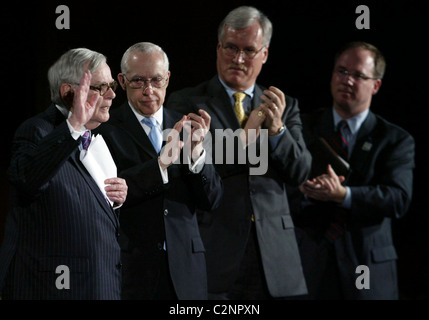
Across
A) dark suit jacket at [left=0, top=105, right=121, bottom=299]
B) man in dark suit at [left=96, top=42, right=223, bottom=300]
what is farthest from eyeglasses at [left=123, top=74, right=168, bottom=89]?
dark suit jacket at [left=0, top=105, right=121, bottom=299]

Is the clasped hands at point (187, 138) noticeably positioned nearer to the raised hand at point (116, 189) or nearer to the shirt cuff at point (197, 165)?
the shirt cuff at point (197, 165)

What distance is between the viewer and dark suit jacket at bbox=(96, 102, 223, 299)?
2.80 metres

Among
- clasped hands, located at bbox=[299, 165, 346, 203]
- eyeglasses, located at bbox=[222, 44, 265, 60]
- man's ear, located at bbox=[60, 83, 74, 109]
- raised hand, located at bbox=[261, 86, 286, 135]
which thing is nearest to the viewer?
man's ear, located at bbox=[60, 83, 74, 109]

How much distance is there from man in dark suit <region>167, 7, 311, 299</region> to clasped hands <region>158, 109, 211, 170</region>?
1.12 feet

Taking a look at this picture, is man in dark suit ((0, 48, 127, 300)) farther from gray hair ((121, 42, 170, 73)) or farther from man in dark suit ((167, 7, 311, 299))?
man in dark suit ((167, 7, 311, 299))

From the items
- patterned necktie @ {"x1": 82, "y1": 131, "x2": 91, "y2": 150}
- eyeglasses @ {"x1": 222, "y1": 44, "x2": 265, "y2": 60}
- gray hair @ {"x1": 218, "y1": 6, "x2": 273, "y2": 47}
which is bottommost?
patterned necktie @ {"x1": 82, "y1": 131, "x2": 91, "y2": 150}

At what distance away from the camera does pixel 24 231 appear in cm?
235

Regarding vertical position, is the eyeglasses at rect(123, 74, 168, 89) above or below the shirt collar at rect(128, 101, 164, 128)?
above

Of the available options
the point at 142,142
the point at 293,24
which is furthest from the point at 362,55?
the point at 142,142

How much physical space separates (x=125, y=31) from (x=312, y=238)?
151 cm

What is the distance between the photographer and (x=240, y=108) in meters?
3.32

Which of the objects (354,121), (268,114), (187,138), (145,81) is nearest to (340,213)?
(354,121)

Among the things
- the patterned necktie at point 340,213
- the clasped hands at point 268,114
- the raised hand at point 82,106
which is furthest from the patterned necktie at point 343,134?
the raised hand at point 82,106

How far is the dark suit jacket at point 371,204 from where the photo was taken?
12.2ft
